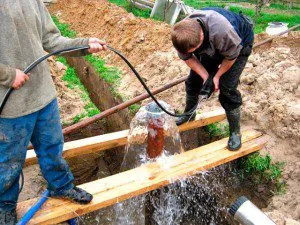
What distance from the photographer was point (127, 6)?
1223 centimetres

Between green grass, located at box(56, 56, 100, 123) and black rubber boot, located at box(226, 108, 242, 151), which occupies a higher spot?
black rubber boot, located at box(226, 108, 242, 151)

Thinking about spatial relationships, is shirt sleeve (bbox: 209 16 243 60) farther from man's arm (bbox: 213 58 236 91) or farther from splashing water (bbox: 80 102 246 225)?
splashing water (bbox: 80 102 246 225)

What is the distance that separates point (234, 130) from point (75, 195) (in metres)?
1.91

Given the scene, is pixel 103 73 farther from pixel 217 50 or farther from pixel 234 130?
pixel 217 50

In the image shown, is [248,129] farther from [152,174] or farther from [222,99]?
[152,174]

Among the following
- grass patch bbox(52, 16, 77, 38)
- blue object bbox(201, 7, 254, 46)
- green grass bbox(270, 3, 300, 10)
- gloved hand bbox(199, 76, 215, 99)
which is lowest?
green grass bbox(270, 3, 300, 10)

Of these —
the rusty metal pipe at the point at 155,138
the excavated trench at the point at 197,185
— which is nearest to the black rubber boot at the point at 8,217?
the rusty metal pipe at the point at 155,138

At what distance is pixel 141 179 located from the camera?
3283 millimetres

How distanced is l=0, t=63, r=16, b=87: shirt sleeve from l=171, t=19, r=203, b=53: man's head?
1373 mm

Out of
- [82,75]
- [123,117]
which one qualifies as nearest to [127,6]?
[82,75]

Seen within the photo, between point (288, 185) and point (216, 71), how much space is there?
4.71 ft

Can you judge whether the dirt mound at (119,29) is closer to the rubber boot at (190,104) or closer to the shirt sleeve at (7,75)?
the rubber boot at (190,104)

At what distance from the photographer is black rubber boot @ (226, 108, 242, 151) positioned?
366 cm

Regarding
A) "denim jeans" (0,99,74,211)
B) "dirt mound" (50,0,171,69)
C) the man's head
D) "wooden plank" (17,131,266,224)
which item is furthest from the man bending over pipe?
"dirt mound" (50,0,171,69)
